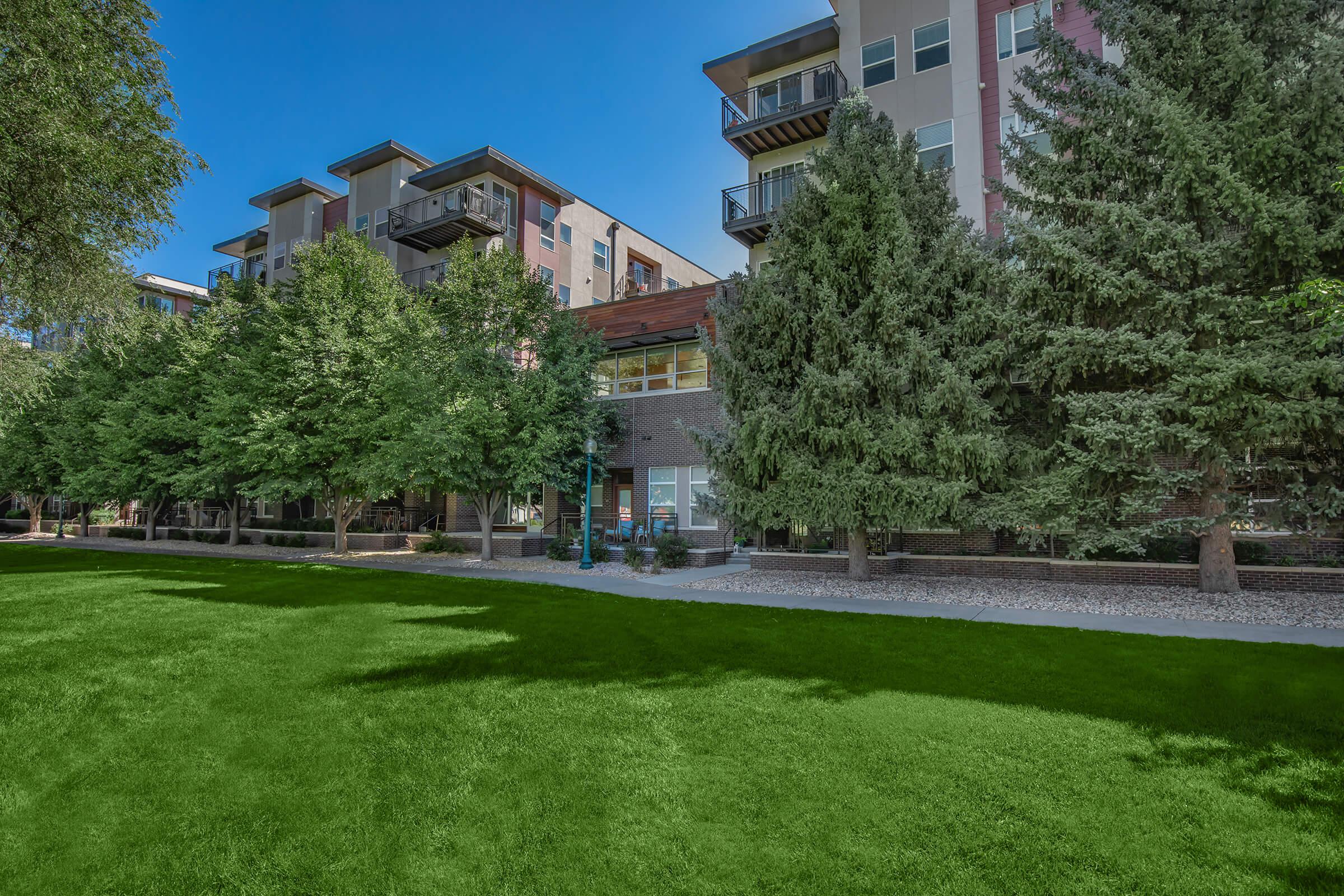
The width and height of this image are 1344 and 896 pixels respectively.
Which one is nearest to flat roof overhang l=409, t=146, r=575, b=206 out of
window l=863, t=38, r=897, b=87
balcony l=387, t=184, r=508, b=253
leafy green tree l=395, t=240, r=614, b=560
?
balcony l=387, t=184, r=508, b=253

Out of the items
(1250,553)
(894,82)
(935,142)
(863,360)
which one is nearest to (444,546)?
(863,360)

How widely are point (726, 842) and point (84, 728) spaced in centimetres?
462

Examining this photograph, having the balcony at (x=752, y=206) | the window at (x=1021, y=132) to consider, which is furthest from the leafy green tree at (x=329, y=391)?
the window at (x=1021, y=132)

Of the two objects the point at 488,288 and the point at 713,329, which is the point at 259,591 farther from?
the point at 713,329

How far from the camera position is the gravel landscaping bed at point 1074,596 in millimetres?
9844

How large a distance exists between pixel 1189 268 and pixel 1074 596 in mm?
5461

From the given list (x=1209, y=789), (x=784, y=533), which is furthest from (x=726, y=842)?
(x=784, y=533)

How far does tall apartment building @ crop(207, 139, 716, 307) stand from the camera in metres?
28.2

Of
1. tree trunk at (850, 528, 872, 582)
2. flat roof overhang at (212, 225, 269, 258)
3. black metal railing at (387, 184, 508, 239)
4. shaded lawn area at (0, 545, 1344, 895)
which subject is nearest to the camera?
shaded lawn area at (0, 545, 1344, 895)

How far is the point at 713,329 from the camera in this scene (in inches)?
810

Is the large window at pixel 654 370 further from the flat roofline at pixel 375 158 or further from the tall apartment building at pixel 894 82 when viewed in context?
the flat roofline at pixel 375 158

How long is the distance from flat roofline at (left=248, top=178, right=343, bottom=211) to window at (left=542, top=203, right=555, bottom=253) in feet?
37.2

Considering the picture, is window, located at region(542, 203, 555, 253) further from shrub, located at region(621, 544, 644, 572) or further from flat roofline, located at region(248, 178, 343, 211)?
shrub, located at region(621, 544, 644, 572)

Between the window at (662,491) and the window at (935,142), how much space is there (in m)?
11.1
